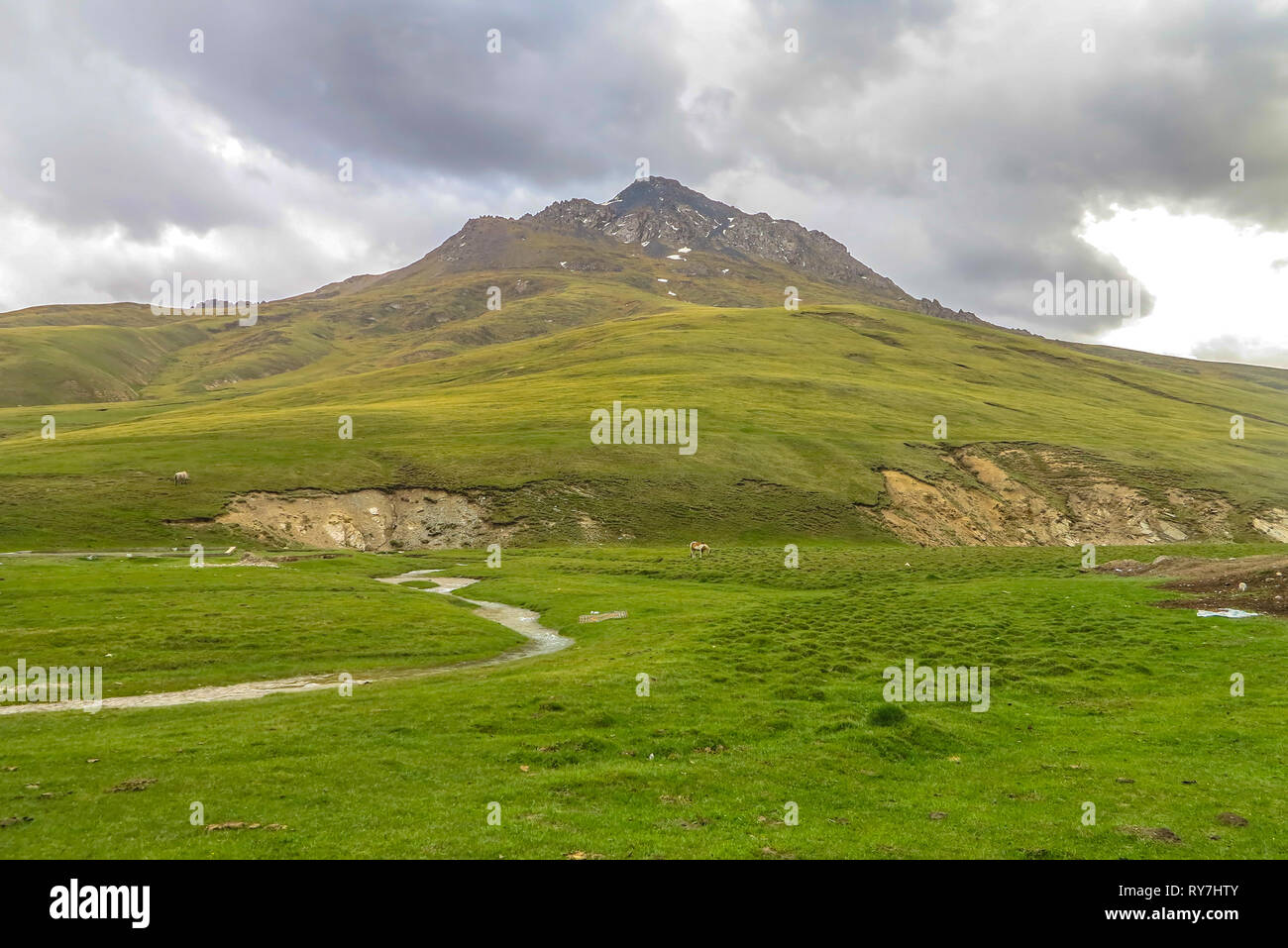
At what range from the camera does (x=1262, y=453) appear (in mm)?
130000

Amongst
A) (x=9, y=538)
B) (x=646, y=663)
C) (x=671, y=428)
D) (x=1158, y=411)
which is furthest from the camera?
(x=1158, y=411)

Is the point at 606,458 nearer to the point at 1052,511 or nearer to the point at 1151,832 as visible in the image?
the point at 1052,511

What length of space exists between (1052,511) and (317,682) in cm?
10045

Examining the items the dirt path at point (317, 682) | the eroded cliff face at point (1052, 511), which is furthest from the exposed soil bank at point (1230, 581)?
the eroded cliff face at point (1052, 511)

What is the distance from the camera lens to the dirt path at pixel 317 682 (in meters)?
26.6

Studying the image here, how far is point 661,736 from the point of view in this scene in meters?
22.5

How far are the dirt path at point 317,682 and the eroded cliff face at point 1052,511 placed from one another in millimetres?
61878

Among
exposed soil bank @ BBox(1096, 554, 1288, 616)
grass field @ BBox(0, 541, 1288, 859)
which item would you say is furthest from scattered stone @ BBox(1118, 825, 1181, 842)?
exposed soil bank @ BBox(1096, 554, 1288, 616)

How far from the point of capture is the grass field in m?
15.4

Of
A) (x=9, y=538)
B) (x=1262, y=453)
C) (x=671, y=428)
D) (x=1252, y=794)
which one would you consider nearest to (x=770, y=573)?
(x=1252, y=794)

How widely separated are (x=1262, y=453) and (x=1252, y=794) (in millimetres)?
149354

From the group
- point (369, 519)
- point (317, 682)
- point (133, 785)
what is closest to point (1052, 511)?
point (369, 519)

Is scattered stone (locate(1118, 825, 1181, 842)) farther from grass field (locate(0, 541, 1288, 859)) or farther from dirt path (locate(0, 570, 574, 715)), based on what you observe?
dirt path (locate(0, 570, 574, 715))

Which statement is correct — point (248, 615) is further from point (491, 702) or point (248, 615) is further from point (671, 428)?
point (671, 428)
